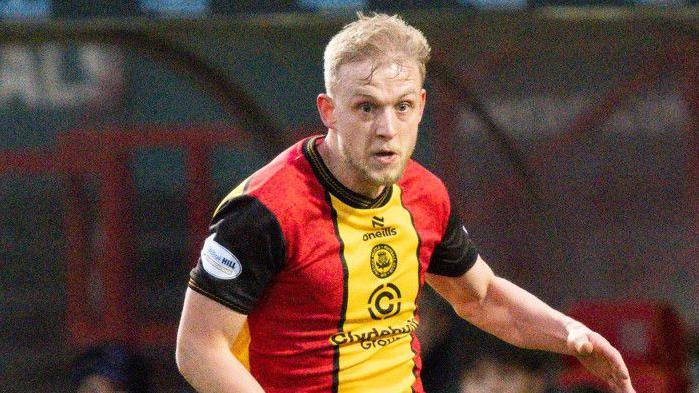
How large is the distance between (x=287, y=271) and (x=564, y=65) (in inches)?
218

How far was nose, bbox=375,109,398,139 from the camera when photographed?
3814 millimetres

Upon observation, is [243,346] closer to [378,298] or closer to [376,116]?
[378,298]

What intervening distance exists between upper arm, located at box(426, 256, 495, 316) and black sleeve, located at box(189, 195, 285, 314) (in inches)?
29.7

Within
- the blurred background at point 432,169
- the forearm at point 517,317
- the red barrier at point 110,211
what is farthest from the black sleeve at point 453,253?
the red barrier at point 110,211

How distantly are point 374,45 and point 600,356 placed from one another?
1039 millimetres

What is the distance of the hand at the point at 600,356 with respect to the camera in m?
4.12

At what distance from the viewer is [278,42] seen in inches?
263

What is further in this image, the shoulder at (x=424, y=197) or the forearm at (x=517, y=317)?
the forearm at (x=517, y=317)

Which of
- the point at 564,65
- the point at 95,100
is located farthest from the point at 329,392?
the point at 95,100

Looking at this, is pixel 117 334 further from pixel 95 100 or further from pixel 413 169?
pixel 413 169

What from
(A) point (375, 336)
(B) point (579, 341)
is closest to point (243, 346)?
(A) point (375, 336)

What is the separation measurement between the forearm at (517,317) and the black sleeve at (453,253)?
0.42ft

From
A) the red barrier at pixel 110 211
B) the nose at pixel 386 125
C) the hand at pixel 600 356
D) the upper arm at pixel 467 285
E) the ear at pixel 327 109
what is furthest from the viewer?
the red barrier at pixel 110 211

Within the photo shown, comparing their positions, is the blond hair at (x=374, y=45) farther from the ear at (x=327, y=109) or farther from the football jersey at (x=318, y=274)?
the football jersey at (x=318, y=274)
